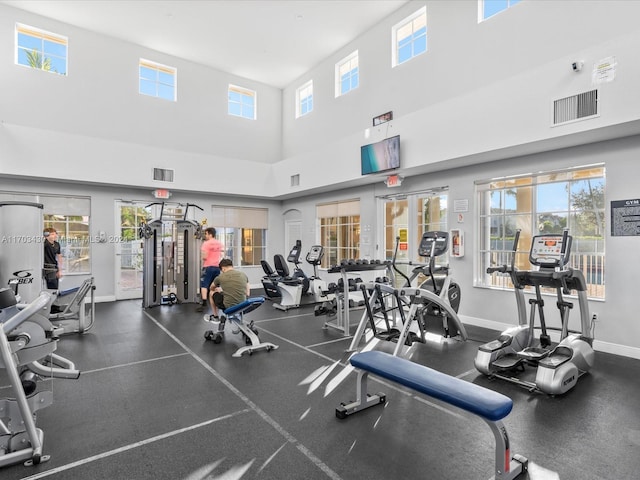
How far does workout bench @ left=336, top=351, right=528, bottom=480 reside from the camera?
1.95m

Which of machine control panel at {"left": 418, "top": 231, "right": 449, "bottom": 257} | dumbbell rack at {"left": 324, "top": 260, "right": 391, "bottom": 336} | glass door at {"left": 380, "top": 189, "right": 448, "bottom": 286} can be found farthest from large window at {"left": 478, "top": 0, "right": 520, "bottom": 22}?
dumbbell rack at {"left": 324, "top": 260, "right": 391, "bottom": 336}

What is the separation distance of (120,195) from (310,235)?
450cm

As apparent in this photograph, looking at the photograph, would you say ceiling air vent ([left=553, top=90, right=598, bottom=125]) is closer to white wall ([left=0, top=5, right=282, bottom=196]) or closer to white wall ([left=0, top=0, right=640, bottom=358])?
white wall ([left=0, top=0, right=640, bottom=358])

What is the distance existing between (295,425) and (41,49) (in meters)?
8.86

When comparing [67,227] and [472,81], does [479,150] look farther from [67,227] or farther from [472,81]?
[67,227]

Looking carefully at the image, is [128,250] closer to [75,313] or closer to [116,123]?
[116,123]

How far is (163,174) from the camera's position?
818 cm

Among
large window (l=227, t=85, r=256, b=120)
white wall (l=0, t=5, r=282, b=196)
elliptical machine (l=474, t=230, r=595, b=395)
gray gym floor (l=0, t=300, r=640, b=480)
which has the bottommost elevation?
gray gym floor (l=0, t=300, r=640, b=480)

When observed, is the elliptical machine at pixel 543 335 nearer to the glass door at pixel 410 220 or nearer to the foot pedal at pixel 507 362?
the foot pedal at pixel 507 362

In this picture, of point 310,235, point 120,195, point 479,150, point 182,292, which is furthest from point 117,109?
point 479,150

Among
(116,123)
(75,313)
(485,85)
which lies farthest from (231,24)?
(75,313)

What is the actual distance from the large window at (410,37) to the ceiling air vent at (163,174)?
5.33 metres

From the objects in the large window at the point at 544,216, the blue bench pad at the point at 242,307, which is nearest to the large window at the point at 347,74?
the large window at the point at 544,216

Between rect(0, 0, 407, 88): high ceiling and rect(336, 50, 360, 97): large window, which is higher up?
rect(0, 0, 407, 88): high ceiling
